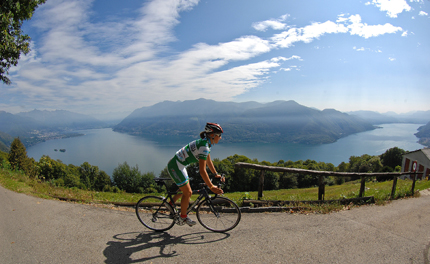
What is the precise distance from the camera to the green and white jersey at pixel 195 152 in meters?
3.90

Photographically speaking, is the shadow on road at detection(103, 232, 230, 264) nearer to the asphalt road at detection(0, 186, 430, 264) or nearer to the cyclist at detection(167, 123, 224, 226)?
the asphalt road at detection(0, 186, 430, 264)

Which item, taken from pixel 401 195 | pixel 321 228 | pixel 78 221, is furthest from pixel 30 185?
pixel 401 195

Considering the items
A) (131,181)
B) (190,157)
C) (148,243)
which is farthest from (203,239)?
(131,181)

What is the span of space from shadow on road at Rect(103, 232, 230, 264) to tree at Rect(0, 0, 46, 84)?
37.7 feet

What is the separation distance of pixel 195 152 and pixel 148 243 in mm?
1911

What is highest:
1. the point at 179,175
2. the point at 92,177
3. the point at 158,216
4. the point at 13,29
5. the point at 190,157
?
the point at 13,29

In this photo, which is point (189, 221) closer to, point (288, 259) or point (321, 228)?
point (288, 259)

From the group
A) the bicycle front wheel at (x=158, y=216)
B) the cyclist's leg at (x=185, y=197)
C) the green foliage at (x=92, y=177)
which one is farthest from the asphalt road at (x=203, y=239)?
the green foliage at (x=92, y=177)

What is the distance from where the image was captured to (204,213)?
4.49 m

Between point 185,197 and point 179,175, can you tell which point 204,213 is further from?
point 179,175

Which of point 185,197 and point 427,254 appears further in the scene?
point 185,197

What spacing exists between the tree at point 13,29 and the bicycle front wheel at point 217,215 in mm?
12077

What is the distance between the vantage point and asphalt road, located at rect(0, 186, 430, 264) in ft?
11.4

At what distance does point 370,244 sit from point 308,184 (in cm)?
5972
